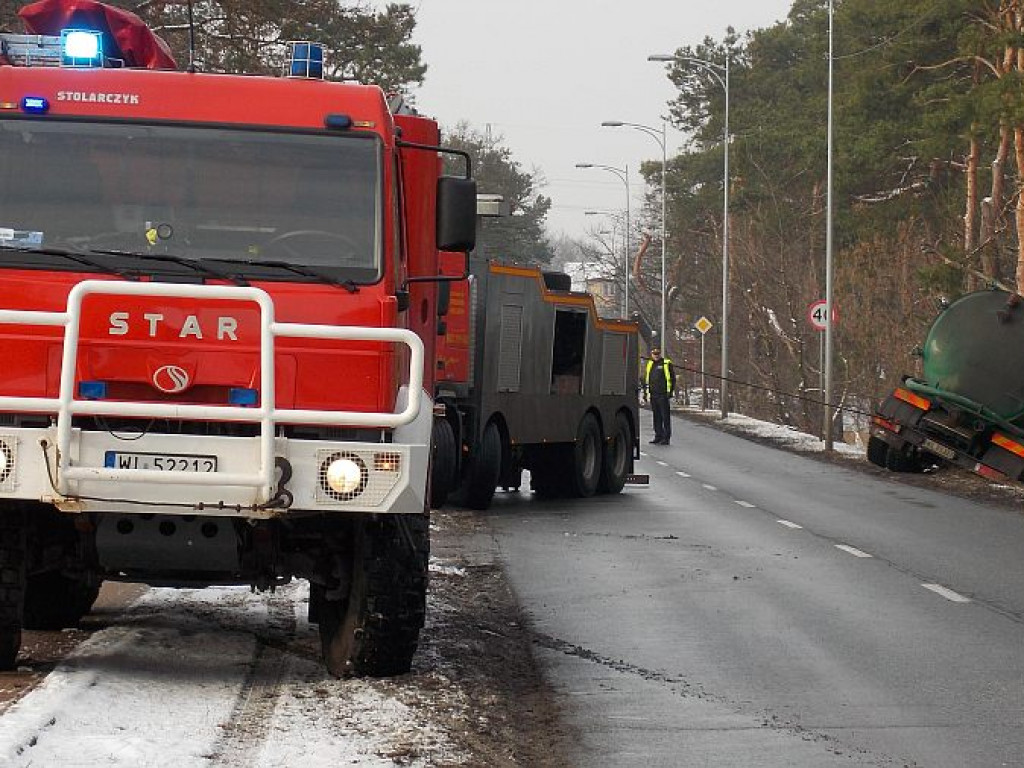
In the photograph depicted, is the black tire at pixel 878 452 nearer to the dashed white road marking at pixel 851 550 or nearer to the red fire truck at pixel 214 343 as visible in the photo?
the dashed white road marking at pixel 851 550

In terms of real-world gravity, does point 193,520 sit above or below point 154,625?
above

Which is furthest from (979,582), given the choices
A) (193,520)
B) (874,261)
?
(874,261)

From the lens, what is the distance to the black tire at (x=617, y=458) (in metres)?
24.6

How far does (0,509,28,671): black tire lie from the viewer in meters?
8.80

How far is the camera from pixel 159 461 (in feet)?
27.2

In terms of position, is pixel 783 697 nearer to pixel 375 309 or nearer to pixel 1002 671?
pixel 1002 671

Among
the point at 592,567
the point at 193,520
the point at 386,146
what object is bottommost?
the point at 592,567

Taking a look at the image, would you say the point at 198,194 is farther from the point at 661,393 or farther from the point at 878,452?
the point at 661,393

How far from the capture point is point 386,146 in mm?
9359

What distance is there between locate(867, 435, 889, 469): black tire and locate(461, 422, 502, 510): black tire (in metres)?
10.9

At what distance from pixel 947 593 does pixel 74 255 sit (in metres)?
7.29

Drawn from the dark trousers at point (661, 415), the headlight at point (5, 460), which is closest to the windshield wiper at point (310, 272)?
the headlight at point (5, 460)

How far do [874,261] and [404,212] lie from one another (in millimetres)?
47506

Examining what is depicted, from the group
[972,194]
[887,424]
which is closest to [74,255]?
[887,424]
